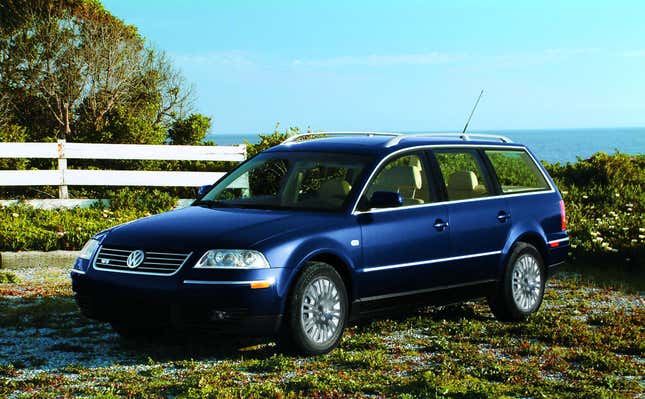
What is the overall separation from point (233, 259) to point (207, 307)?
0.40 m

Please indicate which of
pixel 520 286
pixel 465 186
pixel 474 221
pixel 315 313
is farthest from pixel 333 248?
pixel 520 286

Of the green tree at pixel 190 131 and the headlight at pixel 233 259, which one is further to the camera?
the green tree at pixel 190 131

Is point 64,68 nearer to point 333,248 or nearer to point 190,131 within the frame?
point 190,131

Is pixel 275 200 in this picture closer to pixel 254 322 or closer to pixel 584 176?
pixel 254 322

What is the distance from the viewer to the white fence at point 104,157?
19.2 meters

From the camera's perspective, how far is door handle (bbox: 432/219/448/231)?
882 cm

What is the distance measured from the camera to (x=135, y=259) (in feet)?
25.1

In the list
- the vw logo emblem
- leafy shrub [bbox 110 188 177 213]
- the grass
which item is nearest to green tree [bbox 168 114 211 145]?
leafy shrub [bbox 110 188 177 213]

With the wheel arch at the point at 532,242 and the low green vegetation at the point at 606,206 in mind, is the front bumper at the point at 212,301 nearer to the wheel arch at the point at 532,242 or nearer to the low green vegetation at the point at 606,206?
the wheel arch at the point at 532,242

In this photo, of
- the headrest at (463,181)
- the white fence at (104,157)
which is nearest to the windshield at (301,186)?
the headrest at (463,181)

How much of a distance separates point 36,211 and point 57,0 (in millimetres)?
17347

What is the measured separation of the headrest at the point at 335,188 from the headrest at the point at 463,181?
1463 millimetres

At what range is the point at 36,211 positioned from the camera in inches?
710

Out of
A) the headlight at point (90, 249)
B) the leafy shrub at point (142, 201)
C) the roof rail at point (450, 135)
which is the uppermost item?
the roof rail at point (450, 135)
